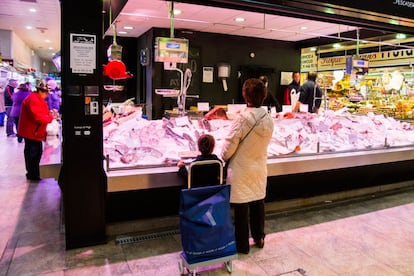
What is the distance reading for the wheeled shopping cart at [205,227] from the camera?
8.94 feet

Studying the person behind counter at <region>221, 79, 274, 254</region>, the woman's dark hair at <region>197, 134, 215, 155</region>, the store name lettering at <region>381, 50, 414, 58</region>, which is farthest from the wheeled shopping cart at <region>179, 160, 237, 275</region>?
the store name lettering at <region>381, 50, 414, 58</region>

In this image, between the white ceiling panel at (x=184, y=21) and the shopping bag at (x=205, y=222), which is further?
the white ceiling panel at (x=184, y=21)

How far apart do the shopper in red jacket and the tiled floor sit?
120cm

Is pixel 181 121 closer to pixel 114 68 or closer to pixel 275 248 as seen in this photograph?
pixel 114 68

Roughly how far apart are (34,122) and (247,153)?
3.90m

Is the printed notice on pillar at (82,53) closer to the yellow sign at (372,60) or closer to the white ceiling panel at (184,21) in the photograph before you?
the white ceiling panel at (184,21)

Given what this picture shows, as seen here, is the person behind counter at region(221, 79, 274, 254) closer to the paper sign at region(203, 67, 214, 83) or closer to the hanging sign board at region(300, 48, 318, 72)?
the paper sign at region(203, 67, 214, 83)

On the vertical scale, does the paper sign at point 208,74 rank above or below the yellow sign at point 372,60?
below

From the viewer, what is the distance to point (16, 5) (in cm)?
830

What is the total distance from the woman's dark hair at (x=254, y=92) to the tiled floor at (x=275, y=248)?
54.4 inches

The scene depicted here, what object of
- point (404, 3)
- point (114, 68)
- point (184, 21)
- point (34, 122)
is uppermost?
point (184, 21)

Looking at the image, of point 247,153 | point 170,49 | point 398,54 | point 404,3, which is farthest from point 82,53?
point 398,54

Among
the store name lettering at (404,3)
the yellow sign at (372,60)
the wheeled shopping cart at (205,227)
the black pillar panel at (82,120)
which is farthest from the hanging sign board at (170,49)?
the yellow sign at (372,60)

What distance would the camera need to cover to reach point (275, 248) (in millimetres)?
3471
